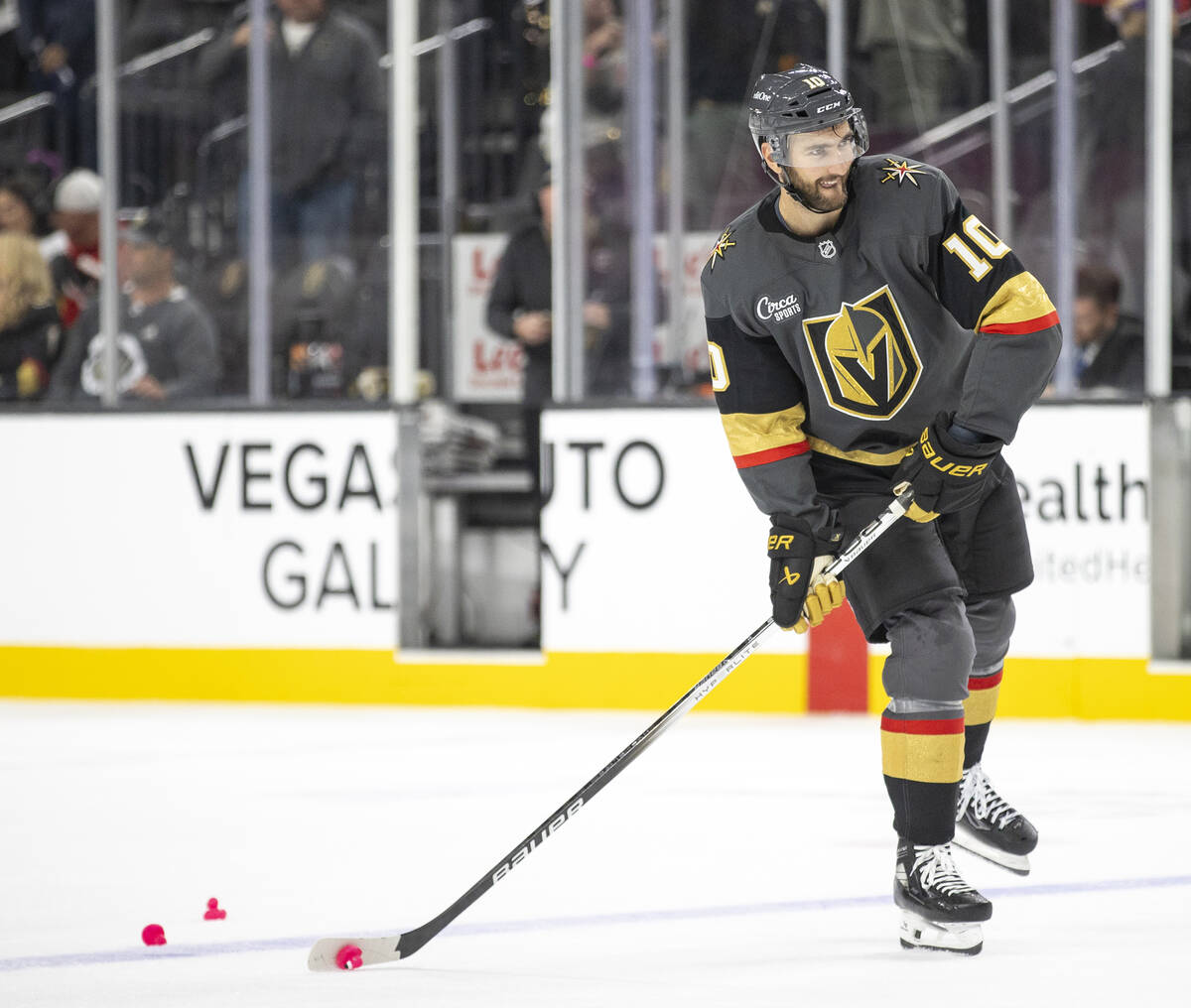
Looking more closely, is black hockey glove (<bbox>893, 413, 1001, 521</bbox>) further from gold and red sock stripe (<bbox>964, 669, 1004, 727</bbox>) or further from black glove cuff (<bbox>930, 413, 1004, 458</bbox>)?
gold and red sock stripe (<bbox>964, 669, 1004, 727</bbox>)

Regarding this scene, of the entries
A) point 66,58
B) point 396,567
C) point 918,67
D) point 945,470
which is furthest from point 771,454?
point 66,58

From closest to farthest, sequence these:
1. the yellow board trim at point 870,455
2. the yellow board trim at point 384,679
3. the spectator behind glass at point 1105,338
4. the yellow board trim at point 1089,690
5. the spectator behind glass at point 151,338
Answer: the yellow board trim at point 870,455 < the yellow board trim at point 1089,690 < the yellow board trim at point 384,679 < the spectator behind glass at point 1105,338 < the spectator behind glass at point 151,338

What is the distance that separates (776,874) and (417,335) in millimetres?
3148

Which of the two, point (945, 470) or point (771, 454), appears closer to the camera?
point (945, 470)

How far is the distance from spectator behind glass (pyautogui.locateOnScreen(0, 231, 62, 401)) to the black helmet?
163 inches

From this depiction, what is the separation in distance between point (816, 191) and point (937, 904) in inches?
38.3

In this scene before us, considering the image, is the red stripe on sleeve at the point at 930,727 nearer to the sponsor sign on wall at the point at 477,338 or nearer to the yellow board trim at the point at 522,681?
the yellow board trim at the point at 522,681

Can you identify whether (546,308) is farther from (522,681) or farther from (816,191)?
(816,191)

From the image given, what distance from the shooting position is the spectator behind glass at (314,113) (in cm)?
600

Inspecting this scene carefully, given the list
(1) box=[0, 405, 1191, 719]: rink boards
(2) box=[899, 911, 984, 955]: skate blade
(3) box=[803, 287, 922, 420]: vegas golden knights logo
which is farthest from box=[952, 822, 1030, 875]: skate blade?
(1) box=[0, 405, 1191, 719]: rink boards

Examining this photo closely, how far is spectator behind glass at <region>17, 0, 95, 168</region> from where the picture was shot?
6375mm

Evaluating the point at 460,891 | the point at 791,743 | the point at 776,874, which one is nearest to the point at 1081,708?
the point at 791,743

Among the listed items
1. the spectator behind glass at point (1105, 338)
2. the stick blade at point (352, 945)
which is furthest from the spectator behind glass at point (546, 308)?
the stick blade at point (352, 945)

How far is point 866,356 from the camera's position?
2611 mm
